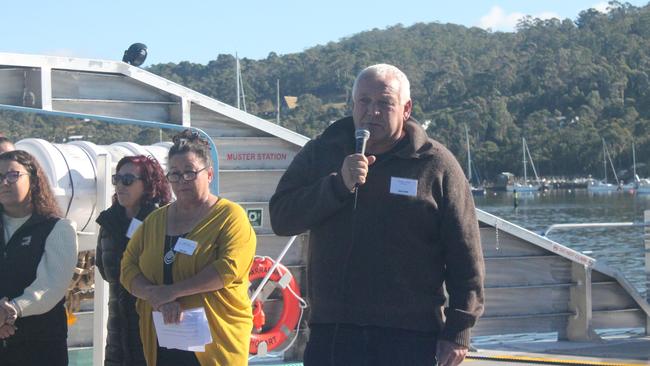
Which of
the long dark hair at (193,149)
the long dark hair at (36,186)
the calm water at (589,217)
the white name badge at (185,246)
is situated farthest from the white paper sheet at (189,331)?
the calm water at (589,217)

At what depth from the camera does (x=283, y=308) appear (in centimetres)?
762

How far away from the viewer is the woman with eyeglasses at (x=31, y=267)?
444 cm

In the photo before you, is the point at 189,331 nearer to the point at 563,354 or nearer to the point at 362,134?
the point at 362,134

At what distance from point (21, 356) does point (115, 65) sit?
104 inches

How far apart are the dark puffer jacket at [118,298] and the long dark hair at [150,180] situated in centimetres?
5

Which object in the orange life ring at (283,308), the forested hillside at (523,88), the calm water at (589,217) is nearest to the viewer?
the orange life ring at (283,308)

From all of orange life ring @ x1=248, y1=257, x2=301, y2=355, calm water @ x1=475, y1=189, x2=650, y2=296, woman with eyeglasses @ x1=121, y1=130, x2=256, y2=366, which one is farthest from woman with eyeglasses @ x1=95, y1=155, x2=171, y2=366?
calm water @ x1=475, y1=189, x2=650, y2=296

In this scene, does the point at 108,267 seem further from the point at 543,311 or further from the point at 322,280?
the point at 543,311

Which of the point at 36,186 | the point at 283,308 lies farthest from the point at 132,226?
the point at 283,308

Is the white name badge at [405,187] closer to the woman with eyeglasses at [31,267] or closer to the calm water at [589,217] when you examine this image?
the woman with eyeglasses at [31,267]

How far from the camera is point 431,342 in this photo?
3588 mm

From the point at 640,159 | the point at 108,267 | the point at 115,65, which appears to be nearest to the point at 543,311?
the point at 115,65

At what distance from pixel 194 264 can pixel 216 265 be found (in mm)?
107

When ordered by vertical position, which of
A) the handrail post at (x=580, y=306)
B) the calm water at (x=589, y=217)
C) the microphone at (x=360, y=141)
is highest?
the microphone at (x=360, y=141)
